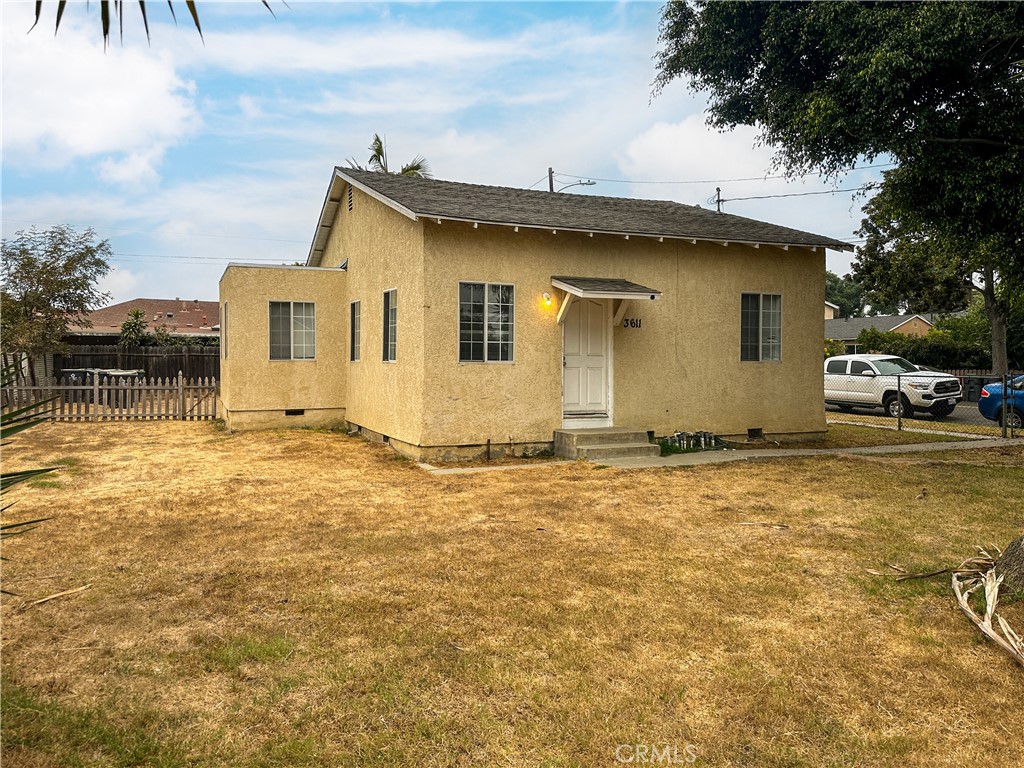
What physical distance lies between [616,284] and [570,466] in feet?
10.6

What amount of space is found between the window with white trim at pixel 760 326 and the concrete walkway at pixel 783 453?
1924 mm

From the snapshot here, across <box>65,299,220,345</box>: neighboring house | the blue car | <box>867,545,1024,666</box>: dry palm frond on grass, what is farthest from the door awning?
<box>65,299,220,345</box>: neighboring house

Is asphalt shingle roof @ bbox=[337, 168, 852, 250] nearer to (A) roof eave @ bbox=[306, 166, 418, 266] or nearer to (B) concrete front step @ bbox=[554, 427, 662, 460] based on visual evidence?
(A) roof eave @ bbox=[306, 166, 418, 266]

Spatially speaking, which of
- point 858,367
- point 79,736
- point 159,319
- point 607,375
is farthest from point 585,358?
point 159,319

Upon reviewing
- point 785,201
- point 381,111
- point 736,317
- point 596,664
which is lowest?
point 596,664

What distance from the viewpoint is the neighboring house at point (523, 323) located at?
11164 mm

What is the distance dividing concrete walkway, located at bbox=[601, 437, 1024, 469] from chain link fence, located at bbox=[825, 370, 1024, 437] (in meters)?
2.11

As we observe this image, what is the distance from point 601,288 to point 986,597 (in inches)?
293

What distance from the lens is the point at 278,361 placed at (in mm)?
15008

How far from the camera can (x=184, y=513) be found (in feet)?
24.9

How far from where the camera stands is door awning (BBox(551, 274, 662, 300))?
11039mm

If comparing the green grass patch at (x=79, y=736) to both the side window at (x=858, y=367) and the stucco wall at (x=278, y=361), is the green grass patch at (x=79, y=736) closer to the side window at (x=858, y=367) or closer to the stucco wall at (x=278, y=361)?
the stucco wall at (x=278, y=361)

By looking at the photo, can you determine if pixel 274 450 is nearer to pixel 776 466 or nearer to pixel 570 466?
pixel 570 466

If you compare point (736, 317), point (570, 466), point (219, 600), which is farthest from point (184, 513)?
point (736, 317)
